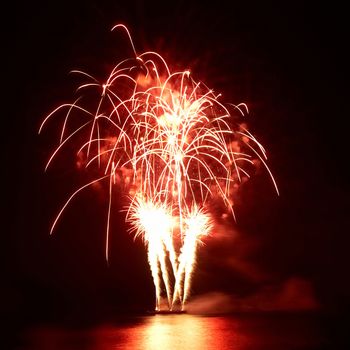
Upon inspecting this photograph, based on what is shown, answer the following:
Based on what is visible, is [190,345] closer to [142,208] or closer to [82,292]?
[142,208]

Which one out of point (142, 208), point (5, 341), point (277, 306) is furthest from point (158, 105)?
point (277, 306)

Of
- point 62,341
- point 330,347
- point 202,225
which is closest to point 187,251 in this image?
point 202,225

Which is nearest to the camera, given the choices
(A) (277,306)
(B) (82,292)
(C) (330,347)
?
(C) (330,347)

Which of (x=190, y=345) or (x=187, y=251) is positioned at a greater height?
(x=187, y=251)

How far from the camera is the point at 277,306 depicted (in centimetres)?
2767

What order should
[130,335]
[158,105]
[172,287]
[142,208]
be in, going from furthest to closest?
[172,287]
[142,208]
[158,105]
[130,335]

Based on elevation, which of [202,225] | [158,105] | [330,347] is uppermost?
[158,105]

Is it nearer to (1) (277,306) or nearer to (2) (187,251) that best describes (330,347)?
(2) (187,251)

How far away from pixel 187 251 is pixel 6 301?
29.3 feet

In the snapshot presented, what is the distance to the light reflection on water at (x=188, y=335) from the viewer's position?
16344mm

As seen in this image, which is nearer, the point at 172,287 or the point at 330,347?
the point at 330,347

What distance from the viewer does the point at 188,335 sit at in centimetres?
1836

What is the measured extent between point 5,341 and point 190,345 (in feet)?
15.8

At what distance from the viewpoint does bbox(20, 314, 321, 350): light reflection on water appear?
1634 cm
